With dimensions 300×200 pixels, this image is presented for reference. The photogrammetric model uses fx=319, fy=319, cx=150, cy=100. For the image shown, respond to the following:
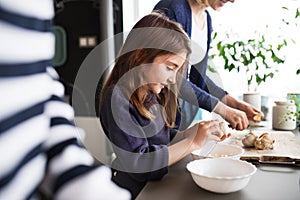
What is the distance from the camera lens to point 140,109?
92 centimetres

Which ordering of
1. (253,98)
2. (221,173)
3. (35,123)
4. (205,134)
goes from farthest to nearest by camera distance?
(253,98), (205,134), (221,173), (35,123)

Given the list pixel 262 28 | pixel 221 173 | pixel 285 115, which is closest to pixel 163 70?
pixel 221 173

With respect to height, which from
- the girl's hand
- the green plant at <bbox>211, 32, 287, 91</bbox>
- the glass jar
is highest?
the green plant at <bbox>211, 32, 287, 91</bbox>

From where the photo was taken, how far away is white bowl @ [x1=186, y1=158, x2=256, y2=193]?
2.10 ft

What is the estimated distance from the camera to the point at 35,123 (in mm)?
336

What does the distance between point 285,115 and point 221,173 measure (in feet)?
2.13

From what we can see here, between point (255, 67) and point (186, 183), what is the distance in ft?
3.32

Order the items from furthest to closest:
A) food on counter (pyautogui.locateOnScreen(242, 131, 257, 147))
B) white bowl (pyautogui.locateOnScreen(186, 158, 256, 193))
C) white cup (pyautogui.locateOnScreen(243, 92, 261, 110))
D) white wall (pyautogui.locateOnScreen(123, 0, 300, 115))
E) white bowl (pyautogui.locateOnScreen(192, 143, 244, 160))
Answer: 1. white wall (pyautogui.locateOnScreen(123, 0, 300, 115))
2. white cup (pyautogui.locateOnScreen(243, 92, 261, 110))
3. food on counter (pyautogui.locateOnScreen(242, 131, 257, 147))
4. white bowl (pyautogui.locateOnScreen(192, 143, 244, 160))
5. white bowl (pyautogui.locateOnScreen(186, 158, 256, 193))

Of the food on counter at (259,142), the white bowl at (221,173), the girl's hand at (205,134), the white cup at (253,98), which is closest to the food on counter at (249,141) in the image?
the food on counter at (259,142)

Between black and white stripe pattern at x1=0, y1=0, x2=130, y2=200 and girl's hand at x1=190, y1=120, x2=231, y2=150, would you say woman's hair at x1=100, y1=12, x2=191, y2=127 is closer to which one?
girl's hand at x1=190, y1=120, x2=231, y2=150

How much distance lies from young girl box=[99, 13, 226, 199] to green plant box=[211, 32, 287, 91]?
21.6 inches

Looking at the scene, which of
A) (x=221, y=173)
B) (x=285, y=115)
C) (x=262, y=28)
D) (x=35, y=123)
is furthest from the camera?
(x=262, y=28)

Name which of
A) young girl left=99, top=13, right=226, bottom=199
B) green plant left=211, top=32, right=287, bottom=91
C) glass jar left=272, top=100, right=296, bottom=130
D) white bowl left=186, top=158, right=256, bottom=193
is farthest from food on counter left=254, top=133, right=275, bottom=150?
green plant left=211, top=32, right=287, bottom=91

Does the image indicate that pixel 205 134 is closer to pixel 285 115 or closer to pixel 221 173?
pixel 221 173
